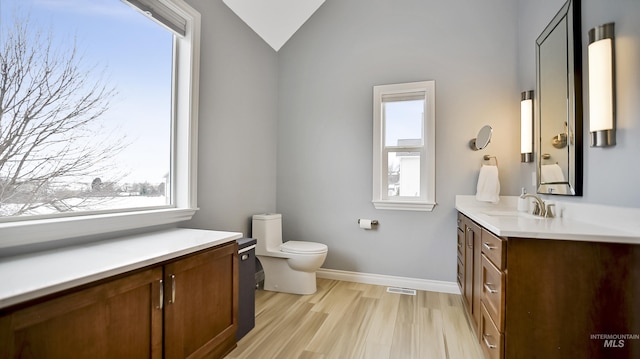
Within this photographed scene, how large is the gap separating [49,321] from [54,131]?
3.07ft

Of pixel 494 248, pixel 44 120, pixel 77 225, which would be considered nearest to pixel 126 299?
pixel 77 225

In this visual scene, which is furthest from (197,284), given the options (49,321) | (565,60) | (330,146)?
(565,60)

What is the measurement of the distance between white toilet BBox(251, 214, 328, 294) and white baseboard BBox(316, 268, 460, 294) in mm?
433

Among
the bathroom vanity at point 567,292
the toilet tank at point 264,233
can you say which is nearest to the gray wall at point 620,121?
the bathroom vanity at point 567,292

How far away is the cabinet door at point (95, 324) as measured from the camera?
87 centimetres

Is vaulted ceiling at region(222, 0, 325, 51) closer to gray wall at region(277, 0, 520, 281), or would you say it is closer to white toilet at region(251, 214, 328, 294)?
gray wall at region(277, 0, 520, 281)

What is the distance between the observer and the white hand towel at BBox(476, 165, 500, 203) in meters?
2.62

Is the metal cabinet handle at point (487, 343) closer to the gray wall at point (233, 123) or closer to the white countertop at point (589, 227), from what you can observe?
the white countertop at point (589, 227)

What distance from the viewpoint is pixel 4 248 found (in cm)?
122

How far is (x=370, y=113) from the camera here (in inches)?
124

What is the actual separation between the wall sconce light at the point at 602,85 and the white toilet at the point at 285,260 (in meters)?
2.13

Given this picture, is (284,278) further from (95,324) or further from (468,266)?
(95,324)

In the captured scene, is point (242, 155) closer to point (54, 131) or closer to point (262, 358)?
point (54, 131)

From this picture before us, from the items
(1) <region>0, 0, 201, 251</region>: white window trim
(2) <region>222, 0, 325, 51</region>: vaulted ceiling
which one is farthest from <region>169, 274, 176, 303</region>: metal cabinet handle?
(2) <region>222, 0, 325, 51</region>: vaulted ceiling
